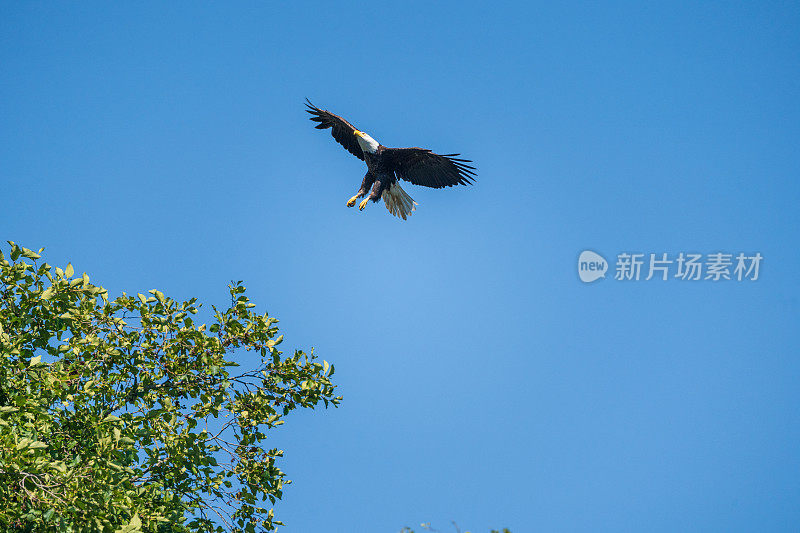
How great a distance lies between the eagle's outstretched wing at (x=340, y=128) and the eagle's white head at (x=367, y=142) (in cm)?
56

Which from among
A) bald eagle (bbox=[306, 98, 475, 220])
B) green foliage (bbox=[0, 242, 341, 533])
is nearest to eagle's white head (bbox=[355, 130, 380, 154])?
bald eagle (bbox=[306, 98, 475, 220])

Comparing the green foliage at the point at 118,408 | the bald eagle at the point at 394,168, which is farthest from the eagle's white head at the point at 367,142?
the green foliage at the point at 118,408

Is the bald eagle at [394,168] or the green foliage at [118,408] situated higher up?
the bald eagle at [394,168]

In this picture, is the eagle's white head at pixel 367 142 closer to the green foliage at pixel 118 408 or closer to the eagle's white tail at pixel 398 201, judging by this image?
the eagle's white tail at pixel 398 201

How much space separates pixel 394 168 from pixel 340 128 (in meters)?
1.82

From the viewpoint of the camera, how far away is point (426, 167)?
1477 cm

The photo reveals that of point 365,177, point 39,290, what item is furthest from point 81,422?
point 365,177

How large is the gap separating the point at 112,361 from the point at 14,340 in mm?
1285

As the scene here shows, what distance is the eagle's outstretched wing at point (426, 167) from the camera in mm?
14391

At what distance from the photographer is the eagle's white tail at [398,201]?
1563 cm

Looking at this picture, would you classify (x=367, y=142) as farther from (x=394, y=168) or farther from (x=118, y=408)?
(x=118, y=408)

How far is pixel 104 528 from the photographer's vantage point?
7152mm

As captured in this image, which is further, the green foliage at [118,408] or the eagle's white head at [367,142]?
the eagle's white head at [367,142]

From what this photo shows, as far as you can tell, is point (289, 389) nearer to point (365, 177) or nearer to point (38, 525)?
point (38, 525)
